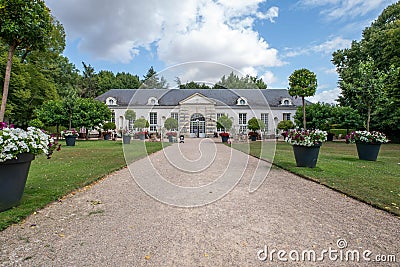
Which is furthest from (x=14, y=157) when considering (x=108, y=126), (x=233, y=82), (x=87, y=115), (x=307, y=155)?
(x=108, y=126)

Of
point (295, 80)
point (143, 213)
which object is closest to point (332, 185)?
point (143, 213)

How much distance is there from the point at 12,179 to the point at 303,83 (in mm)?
11003

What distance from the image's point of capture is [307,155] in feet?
21.4

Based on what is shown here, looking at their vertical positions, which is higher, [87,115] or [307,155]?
[87,115]

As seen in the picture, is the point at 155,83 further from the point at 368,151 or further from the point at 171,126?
the point at 368,151

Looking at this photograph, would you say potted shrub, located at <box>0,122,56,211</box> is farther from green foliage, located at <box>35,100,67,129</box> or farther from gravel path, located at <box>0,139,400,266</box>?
green foliage, located at <box>35,100,67,129</box>

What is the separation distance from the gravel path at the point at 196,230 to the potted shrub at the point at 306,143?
2.17m

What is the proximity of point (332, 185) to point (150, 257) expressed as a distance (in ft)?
13.3

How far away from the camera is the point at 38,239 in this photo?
2.41m

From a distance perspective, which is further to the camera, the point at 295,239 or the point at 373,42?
the point at 373,42

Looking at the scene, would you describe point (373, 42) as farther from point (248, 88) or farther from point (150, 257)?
point (150, 257)

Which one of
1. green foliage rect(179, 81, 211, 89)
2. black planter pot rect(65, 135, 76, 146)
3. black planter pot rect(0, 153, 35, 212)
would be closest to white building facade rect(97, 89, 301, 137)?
green foliage rect(179, 81, 211, 89)

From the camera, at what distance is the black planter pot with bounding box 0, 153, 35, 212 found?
118 inches

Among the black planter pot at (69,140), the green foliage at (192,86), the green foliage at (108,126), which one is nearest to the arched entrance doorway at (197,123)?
the green foliage at (192,86)
